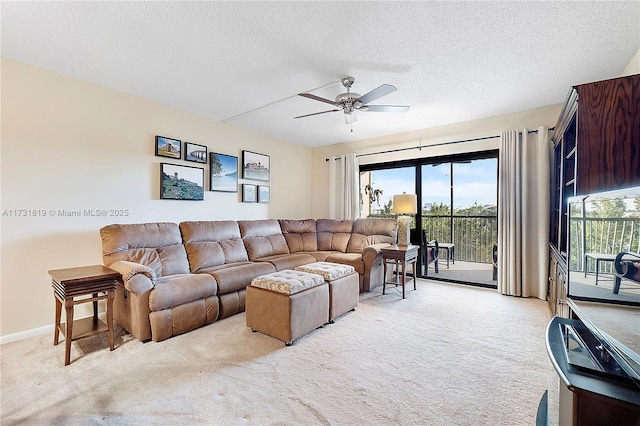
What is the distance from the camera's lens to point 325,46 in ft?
7.60

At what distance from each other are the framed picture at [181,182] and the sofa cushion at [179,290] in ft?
4.42

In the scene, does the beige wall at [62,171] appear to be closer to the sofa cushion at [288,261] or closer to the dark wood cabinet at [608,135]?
the sofa cushion at [288,261]

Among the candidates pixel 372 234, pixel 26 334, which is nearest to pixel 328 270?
pixel 372 234

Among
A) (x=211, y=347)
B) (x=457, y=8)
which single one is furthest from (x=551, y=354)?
→ (x=211, y=347)

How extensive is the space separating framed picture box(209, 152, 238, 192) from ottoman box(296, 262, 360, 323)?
207 centimetres

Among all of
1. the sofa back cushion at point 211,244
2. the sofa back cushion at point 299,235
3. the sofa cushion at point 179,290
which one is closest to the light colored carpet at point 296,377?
the sofa cushion at point 179,290

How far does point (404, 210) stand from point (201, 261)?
2.95 m

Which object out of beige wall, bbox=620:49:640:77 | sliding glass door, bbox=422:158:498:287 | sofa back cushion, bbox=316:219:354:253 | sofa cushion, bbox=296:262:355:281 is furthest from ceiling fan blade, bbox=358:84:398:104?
sofa back cushion, bbox=316:219:354:253

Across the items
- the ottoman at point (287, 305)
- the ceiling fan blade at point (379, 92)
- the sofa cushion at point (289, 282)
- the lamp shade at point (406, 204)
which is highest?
the ceiling fan blade at point (379, 92)

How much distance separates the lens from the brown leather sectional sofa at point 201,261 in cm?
250

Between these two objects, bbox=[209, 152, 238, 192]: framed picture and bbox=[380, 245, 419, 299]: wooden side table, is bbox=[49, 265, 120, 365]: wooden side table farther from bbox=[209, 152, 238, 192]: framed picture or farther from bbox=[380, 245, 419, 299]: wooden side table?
bbox=[380, 245, 419, 299]: wooden side table

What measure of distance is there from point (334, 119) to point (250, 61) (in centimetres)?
184

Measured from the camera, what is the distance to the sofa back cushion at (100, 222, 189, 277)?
2.83 meters

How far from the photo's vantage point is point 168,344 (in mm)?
2443
